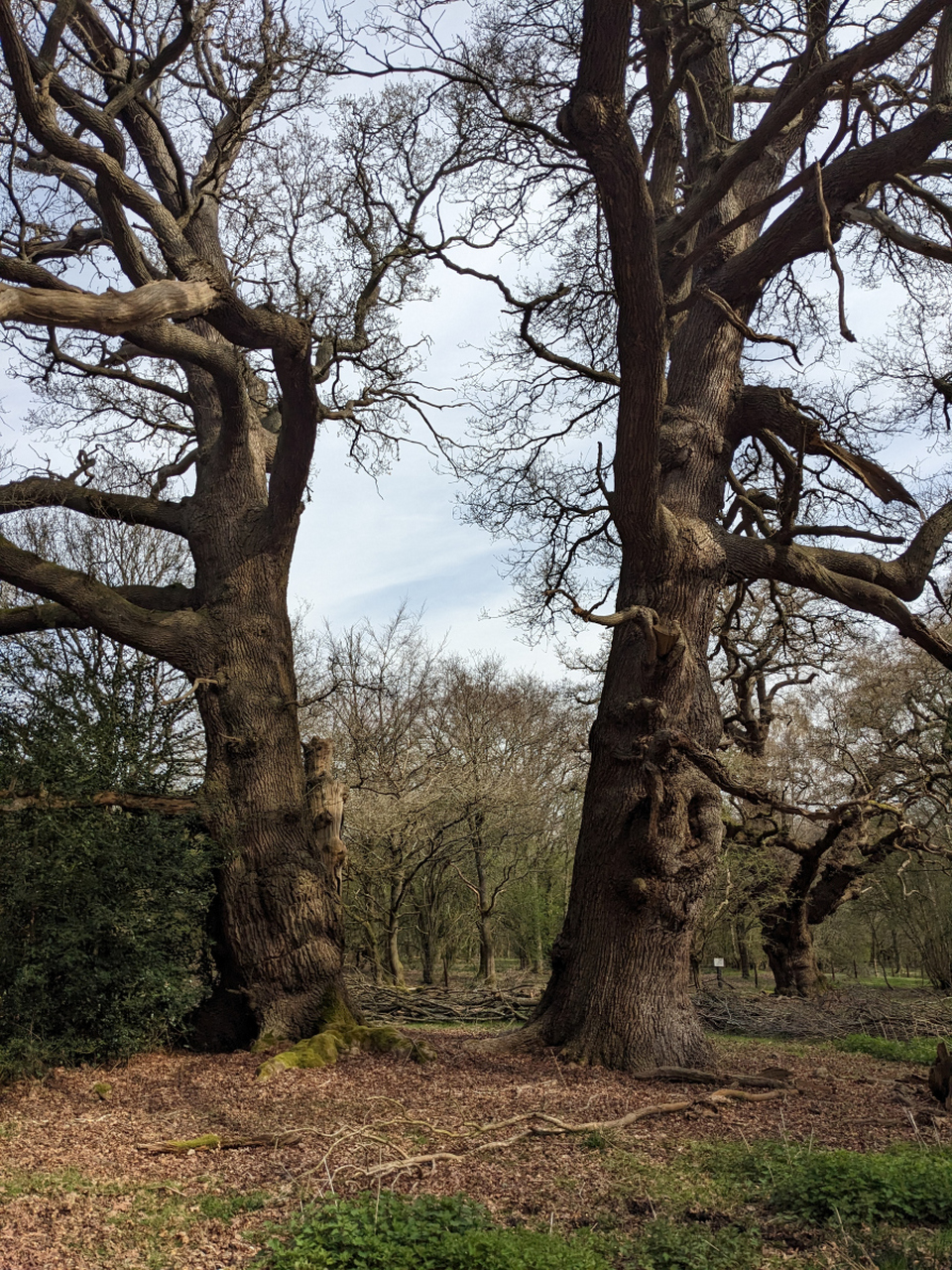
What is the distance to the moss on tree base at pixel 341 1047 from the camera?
736cm

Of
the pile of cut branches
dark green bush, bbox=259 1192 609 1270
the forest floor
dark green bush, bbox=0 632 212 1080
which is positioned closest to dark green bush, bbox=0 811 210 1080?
dark green bush, bbox=0 632 212 1080

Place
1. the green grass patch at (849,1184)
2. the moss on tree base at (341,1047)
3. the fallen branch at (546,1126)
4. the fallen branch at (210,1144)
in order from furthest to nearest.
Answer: the moss on tree base at (341,1047) → the fallen branch at (210,1144) → the fallen branch at (546,1126) → the green grass patch at (849,1184)

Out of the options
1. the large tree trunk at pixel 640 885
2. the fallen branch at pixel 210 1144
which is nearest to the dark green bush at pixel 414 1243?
the fallen branch at pixel 210 1144

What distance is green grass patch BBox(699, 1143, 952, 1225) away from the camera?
3750 millimetres

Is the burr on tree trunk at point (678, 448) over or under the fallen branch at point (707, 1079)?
over

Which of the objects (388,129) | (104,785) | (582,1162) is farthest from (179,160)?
(582,1162)

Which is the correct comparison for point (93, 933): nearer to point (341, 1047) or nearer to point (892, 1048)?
point (341, 1047)

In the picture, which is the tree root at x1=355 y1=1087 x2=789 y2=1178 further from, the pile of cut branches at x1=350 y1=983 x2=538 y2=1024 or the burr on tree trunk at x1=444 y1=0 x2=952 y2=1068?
the pile of cut branches at x1=350 y1=983 x2=538 y2=1024

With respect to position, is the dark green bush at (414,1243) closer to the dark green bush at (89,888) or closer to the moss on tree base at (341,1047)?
the moss on tree base at (341,1047)

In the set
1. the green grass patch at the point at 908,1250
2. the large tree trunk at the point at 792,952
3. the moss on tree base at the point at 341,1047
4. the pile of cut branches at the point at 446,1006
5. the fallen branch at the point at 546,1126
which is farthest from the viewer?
the large tree trunk at the point at 792,952

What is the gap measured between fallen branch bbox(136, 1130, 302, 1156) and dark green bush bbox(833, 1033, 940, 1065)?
658 cm

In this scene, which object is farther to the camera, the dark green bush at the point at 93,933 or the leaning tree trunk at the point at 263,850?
the leaning tree trunk at the point at 263,850

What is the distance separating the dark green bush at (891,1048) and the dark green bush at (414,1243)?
6831 millimetres

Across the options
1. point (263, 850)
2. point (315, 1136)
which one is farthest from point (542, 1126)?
point (263, 850)
